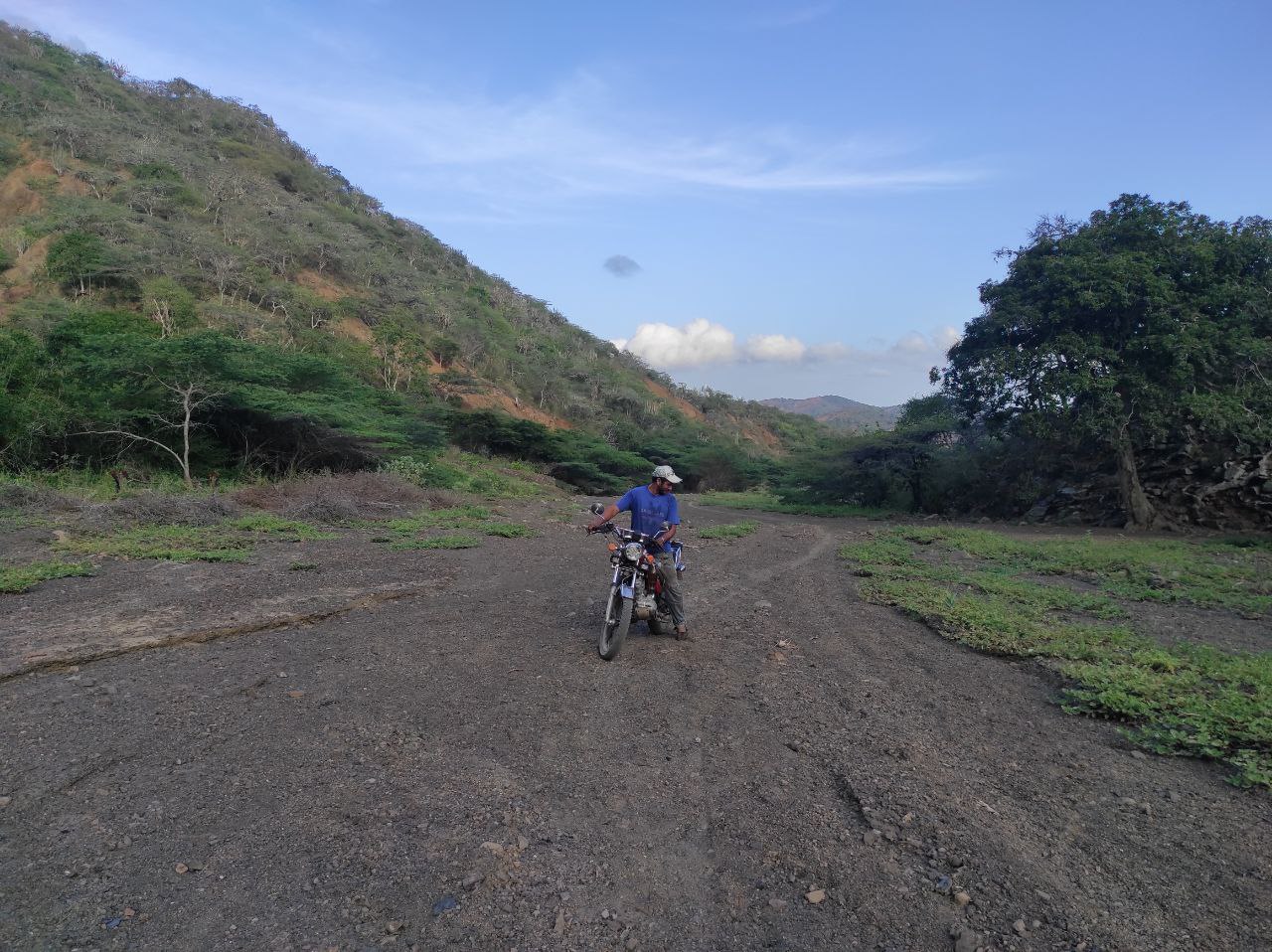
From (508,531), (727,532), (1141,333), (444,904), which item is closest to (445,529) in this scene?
(508,531)

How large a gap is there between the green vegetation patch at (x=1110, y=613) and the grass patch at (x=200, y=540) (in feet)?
26.6

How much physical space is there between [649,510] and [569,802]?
3.24 m

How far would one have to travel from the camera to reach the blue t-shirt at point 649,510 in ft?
20.7

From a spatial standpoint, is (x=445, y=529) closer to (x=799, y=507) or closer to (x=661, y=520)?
(x=661, y=520)

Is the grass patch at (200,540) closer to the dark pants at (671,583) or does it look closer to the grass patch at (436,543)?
the grass patch at (436,543)

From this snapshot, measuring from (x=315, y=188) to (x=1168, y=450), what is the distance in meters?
57.3

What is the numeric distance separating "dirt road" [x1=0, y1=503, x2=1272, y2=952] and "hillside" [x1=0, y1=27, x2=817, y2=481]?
1215 cm

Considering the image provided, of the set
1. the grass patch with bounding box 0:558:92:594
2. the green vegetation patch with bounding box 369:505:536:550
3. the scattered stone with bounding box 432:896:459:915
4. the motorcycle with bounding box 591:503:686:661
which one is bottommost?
the grass patch with bounding box 0:558:92:594

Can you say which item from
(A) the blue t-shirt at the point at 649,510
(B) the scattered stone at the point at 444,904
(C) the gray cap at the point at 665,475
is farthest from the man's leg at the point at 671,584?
(B) the scattered stone at the point at 444,904

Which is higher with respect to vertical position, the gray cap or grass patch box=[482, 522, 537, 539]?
the gray cap

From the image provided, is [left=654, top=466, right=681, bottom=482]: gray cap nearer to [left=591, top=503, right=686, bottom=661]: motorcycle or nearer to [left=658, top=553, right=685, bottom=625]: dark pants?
[left=591, top=503, right=686, bottom=661]: motorcycle

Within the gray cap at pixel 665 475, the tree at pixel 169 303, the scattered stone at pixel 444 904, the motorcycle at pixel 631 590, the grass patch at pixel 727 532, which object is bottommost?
the scattered stone at pixel 444 904

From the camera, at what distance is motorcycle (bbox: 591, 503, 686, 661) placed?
18.8 feet

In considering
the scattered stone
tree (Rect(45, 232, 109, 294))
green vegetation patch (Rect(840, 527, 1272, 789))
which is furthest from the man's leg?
tree (Rect(45, 232, 109, 294))
